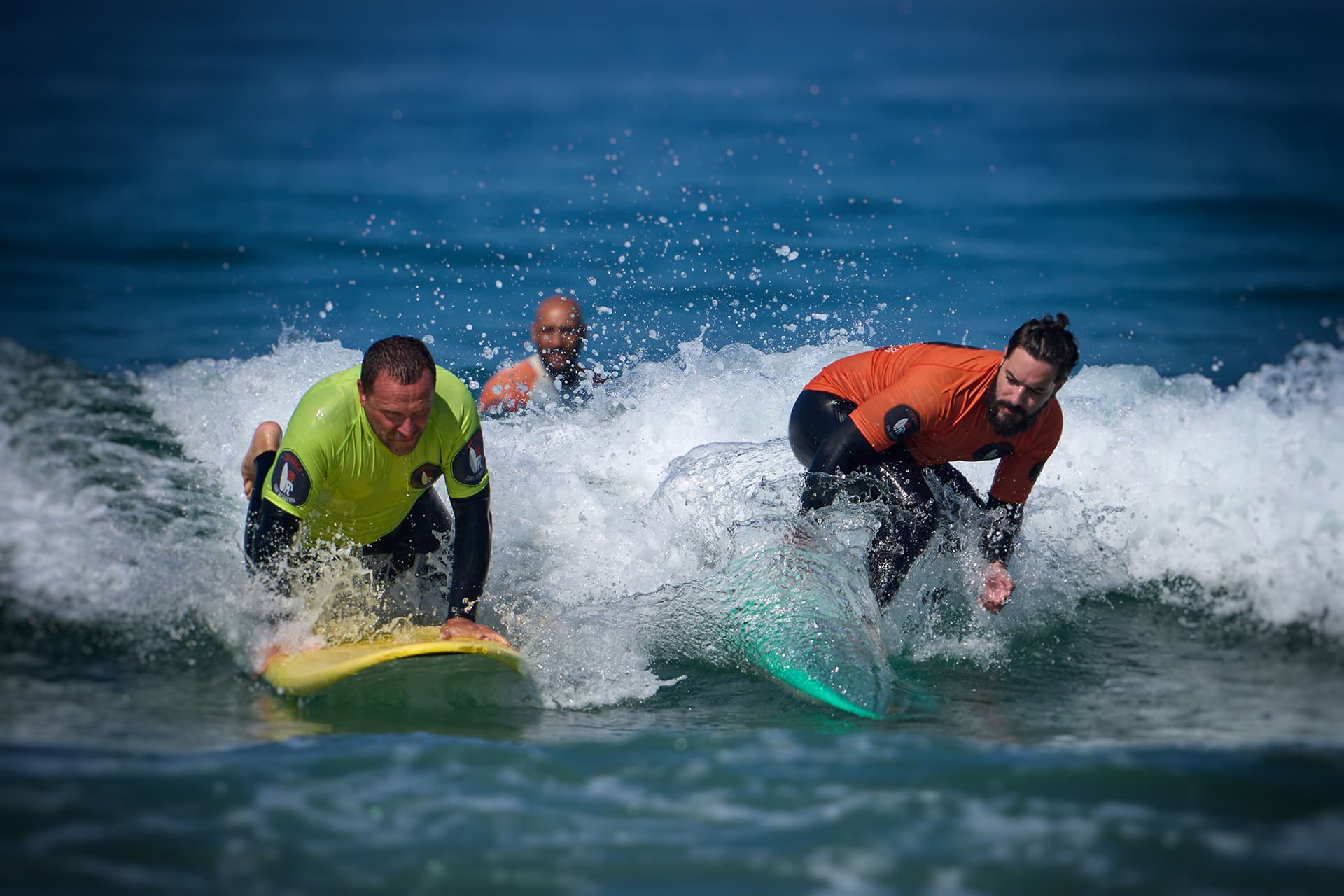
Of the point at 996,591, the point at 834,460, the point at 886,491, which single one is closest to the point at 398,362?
the point at 834,460

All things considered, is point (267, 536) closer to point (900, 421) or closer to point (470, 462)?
point (470, 462)

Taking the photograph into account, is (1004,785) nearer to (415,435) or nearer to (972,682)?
(972,682)

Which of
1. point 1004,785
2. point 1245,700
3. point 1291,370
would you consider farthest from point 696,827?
point 1291,370

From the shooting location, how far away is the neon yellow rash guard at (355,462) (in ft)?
14.8

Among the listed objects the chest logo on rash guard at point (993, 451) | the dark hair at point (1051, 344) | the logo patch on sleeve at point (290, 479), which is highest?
the dark hair at point (1051, 344)

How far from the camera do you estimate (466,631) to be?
4.67 meters

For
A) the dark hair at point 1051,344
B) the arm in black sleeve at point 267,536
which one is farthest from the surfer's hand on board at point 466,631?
Answer: the dark hair at point 1051,344

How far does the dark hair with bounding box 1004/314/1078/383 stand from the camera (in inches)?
184

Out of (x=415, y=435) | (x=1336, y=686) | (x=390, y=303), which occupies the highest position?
(x=390, y=303)

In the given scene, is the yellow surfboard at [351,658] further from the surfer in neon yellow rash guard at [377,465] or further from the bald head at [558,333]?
the bald head at [558,333]

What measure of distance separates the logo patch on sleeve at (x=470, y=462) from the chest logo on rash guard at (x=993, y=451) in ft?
6.62

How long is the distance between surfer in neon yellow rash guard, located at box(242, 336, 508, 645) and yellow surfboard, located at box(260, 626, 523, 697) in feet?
0.50

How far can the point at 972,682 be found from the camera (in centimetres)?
495

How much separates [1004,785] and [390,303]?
25.9 feet
